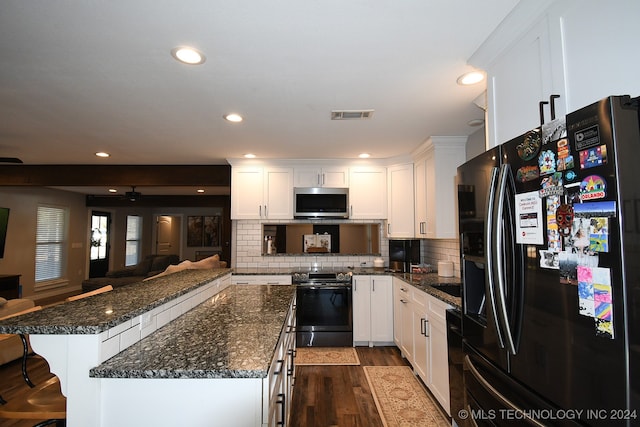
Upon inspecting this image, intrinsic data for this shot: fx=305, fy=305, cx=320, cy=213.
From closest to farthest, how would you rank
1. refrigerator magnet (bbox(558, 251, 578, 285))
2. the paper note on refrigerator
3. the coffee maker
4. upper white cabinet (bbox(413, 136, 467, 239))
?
refrigerator magnet (bbox(558, 251, 578, 285))
the paper note on refrigerator
upper white cabinet (bbox(413, 136, 467, 239))
the coffee maker

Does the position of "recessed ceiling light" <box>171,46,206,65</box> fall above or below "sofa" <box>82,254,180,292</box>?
above

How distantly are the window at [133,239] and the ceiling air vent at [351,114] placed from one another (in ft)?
29.6

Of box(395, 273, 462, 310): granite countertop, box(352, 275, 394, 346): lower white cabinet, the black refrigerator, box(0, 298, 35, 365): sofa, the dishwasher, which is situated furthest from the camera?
box(352, 275, 394, 346): lower white cabinet

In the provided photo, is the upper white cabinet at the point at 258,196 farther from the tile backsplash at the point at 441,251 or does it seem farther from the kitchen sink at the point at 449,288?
the kitchen sink at the point at 449,288

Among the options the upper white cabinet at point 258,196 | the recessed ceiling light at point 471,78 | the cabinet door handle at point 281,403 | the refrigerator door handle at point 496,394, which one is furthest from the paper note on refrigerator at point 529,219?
the upper white cabinet at point 258,196

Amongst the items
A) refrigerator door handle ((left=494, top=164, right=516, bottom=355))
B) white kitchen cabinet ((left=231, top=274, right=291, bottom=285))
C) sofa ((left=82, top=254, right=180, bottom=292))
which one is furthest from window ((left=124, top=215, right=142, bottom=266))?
refrigerator door handle ((left=494, top=164, right=516, bottom=355))

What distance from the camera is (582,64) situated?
1.05 m

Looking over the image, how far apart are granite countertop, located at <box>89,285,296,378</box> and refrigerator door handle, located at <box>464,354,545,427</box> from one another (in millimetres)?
970

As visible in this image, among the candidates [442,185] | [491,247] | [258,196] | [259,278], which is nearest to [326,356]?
[259,278]

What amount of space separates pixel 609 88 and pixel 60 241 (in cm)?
933

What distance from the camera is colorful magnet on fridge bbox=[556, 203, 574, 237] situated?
92 cm

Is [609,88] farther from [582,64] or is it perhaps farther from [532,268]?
[532,268]

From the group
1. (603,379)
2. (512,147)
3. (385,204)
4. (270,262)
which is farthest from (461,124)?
(270,262)

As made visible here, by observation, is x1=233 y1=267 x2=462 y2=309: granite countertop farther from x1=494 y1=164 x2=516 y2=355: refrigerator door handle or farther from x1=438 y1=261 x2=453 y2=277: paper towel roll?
x1=494 y1=164 x2=516 y2=355: refrigerator door handle
